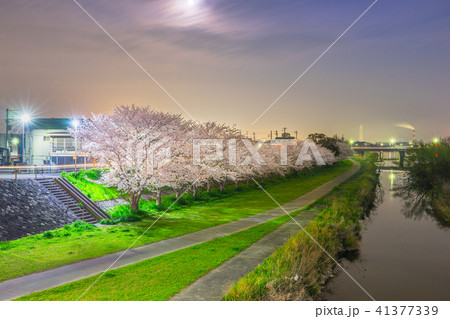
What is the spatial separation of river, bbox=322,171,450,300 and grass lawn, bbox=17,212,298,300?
5.01m

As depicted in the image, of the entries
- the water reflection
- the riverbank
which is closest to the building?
the riverbank

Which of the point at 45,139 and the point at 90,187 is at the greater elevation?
the point at 45,139

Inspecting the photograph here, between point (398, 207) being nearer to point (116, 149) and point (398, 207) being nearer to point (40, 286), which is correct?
point (116, 149)

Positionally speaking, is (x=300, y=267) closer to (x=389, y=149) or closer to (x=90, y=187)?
(x=90, y=187)

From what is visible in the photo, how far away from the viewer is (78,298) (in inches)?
397

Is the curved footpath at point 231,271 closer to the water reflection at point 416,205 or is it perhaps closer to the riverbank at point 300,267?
the riverbank at point 300,267

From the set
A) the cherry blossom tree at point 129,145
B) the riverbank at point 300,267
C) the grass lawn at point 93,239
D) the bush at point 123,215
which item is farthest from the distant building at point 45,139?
the riverbank at point 300,267

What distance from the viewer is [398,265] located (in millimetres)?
17500

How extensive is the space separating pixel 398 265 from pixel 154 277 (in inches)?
506

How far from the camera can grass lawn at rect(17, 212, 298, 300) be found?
406 inches

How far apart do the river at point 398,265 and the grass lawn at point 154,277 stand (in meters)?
5.01

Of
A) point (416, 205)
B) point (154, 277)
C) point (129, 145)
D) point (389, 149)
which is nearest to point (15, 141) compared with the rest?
point (129, 145)

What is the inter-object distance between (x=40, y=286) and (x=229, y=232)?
10414mm
